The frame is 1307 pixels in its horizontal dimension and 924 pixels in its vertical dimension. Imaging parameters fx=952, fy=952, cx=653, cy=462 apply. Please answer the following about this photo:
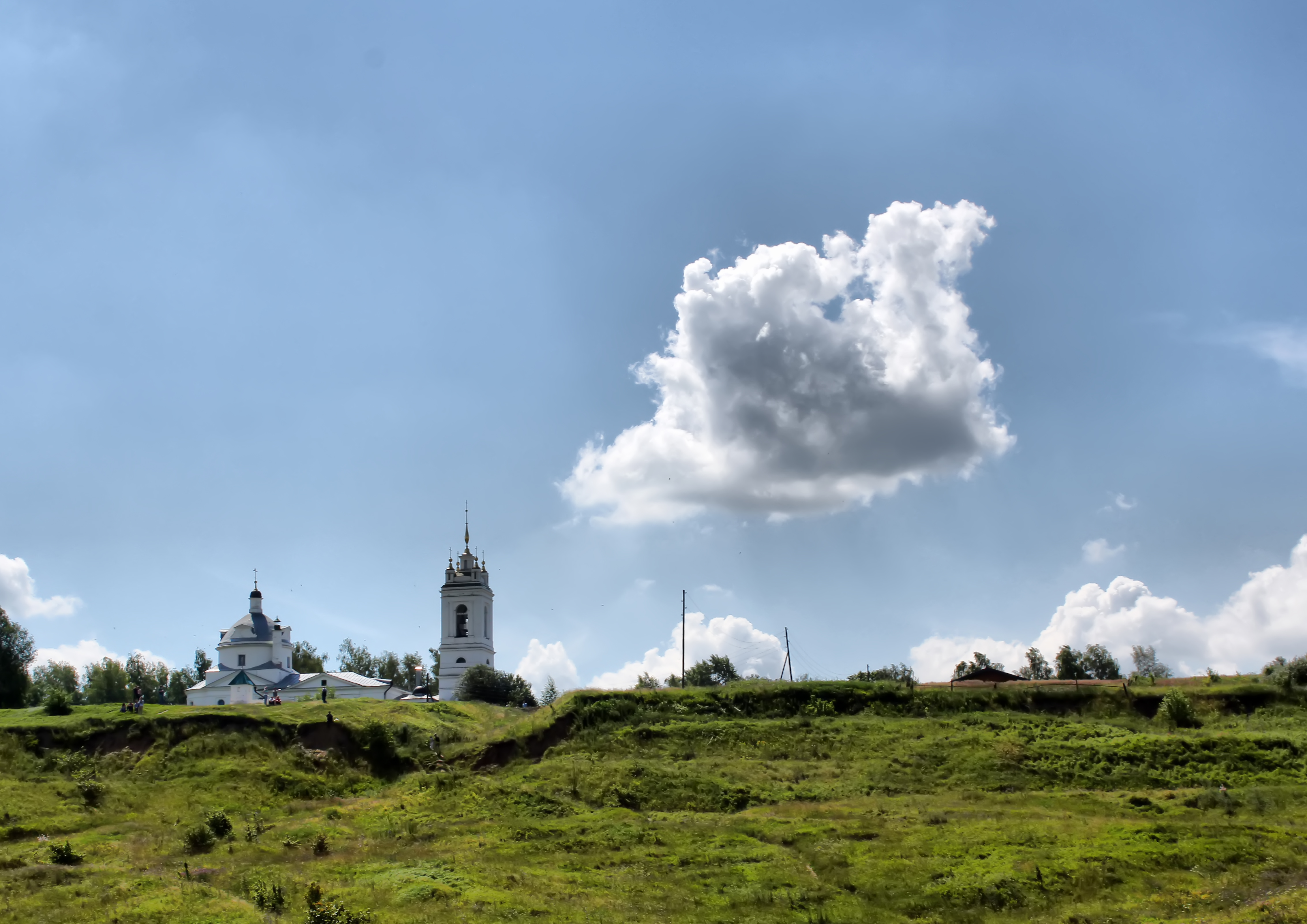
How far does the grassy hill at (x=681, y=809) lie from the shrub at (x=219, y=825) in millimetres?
82

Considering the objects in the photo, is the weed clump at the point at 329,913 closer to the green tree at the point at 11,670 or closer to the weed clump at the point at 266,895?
the weed clump at the point at 266,895

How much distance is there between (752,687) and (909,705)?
724 centimetres

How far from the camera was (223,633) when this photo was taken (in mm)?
74125

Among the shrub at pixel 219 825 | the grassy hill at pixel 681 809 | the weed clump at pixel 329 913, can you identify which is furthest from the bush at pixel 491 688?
the weed clump at pixel 329 913

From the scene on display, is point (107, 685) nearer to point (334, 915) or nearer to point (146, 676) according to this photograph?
point (146, 676)

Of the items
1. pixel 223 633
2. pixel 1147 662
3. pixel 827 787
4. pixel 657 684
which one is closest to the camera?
pixel 827 787

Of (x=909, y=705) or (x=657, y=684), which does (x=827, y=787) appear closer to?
(x=909, y=705)

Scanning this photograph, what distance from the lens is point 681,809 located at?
32.0 meters

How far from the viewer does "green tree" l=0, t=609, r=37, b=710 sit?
5828 centimetres

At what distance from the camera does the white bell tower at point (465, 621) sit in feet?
250

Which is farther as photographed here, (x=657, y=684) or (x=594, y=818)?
(x=657, y=684)

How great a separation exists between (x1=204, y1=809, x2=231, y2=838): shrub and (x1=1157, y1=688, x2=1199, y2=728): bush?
36.7 meters

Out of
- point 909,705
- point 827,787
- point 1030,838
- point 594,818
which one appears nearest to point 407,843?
point 594,818

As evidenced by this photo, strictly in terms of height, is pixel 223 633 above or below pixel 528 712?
above
